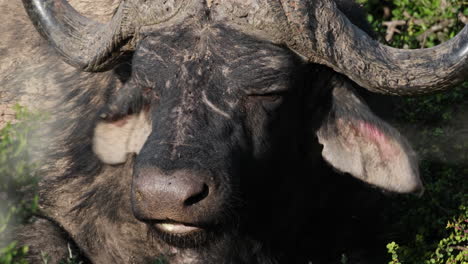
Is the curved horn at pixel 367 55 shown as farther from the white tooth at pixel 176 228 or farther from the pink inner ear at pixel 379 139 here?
the white tooth at pixel 176 228

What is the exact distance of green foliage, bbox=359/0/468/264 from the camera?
660 centimetres

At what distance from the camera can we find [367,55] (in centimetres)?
542

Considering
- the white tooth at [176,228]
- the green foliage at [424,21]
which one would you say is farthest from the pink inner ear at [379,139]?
the green foliage at [424,21]

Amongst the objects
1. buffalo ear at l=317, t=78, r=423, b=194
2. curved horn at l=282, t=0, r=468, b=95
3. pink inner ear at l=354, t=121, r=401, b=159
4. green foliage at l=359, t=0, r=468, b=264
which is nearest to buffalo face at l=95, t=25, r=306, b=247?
curved horn at l=282, t=0, r=468, b=95

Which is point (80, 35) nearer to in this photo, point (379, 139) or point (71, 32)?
point (71, 32)

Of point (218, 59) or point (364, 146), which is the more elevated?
point (218, 59)

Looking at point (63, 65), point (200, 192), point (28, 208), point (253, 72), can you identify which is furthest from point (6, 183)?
point (63, 65)

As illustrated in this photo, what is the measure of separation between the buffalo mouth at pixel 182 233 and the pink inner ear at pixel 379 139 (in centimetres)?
121

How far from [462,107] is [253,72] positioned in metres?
3.56

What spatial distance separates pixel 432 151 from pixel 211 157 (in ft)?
10.9

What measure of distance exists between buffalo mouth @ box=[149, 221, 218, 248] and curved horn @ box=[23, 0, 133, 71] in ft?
4.06

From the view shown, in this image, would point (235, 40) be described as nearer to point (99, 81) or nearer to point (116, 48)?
point (116, 48)

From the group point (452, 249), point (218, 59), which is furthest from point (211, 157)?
point (452, 249)

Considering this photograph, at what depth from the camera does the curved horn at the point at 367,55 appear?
17.2 feet
